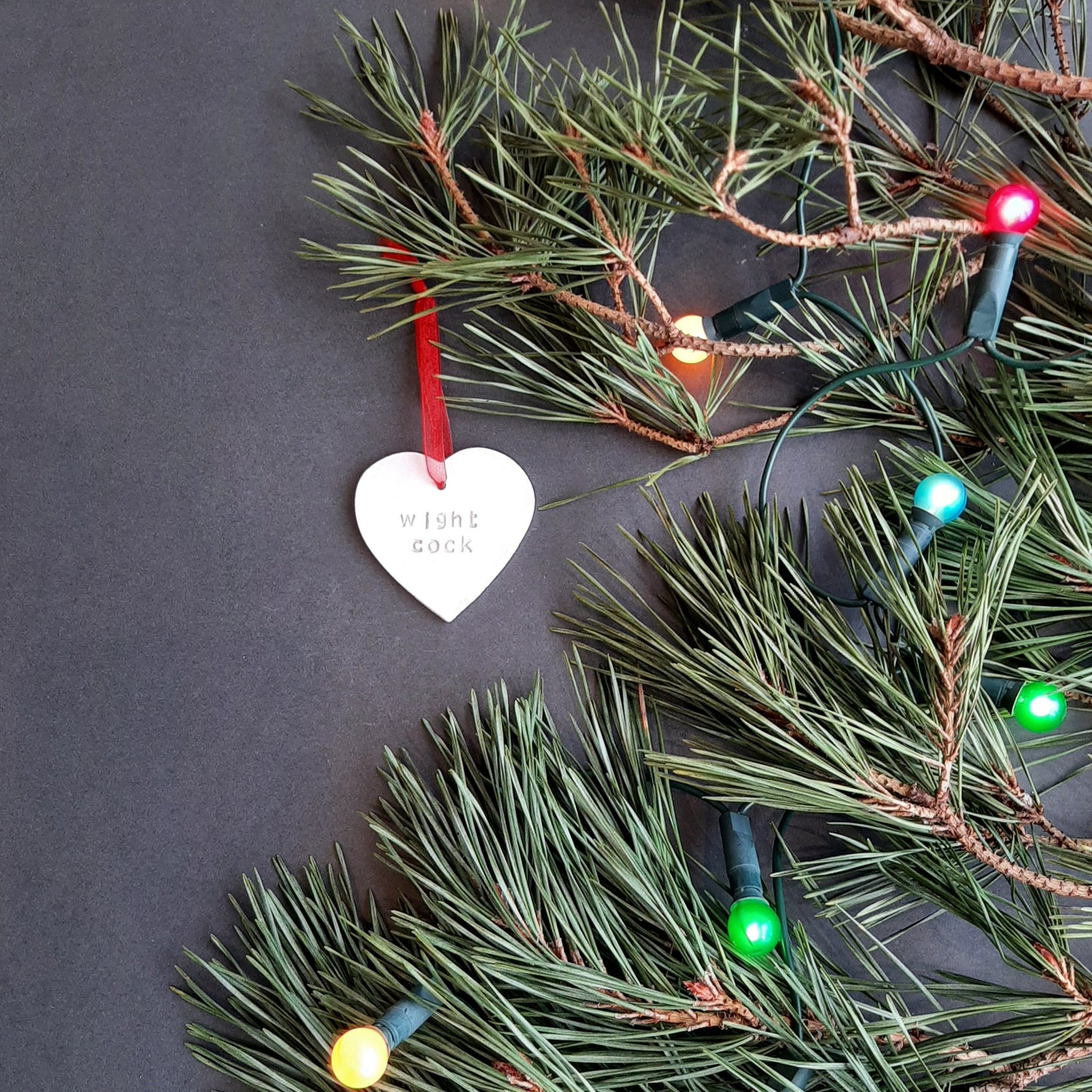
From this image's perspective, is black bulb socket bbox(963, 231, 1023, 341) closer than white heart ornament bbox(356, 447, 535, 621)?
Yes

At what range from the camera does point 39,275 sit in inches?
24.7

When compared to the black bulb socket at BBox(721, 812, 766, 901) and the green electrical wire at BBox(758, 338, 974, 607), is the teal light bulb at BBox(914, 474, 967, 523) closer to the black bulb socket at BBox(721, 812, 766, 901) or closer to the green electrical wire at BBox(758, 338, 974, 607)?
the green electrical wire at BBox(758, 338, 974, 607)

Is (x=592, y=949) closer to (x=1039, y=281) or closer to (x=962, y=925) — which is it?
(x=962, y=925)

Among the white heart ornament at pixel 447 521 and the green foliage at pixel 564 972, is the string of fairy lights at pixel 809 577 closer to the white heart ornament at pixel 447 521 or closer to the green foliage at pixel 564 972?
the green foliage at pixel 564 972

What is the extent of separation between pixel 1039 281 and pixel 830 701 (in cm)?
34

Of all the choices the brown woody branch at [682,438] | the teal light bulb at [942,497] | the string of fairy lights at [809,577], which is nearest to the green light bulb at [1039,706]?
the string of fairy lights at [809,577]

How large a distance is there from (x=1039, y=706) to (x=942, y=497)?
4.9 inches

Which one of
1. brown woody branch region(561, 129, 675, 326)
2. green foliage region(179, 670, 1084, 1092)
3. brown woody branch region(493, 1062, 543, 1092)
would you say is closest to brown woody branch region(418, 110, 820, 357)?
brown woody branch region(561, 129, 675, 326)

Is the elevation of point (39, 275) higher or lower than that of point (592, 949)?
higher

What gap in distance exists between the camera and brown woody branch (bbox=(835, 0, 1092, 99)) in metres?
0.50

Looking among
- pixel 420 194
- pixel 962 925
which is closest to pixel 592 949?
pixel 962 925

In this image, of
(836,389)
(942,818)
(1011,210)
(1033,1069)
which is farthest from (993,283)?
(1033,1069)

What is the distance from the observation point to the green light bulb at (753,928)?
487mm

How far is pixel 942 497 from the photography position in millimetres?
521
